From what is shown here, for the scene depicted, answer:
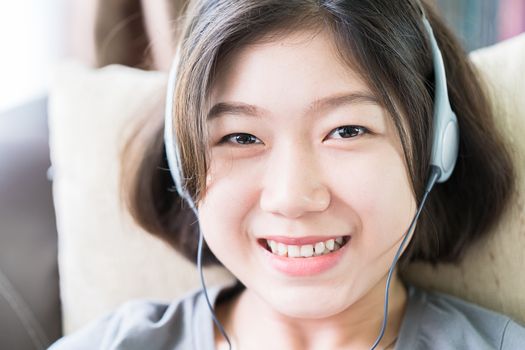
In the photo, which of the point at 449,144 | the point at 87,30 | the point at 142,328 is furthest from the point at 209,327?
the point at 87,30

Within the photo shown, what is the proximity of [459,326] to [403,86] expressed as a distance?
1.11 ft

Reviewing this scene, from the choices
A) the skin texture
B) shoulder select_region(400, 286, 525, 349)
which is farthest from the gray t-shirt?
the skin texture

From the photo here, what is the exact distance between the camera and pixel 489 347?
0.91 m

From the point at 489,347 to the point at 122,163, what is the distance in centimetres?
62

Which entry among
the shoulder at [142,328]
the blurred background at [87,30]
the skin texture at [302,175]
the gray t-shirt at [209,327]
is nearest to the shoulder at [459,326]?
the gray t-shirt at [209,327]

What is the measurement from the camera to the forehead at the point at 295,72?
0.81m

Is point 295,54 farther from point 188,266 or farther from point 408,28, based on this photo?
point 188,266

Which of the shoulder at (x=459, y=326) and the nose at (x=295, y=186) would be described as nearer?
the nose at (x=295, y=186)

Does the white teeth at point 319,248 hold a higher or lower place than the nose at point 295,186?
lower

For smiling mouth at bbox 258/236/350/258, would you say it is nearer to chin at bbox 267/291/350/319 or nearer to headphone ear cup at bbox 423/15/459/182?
→ chin at bbox 267/291/350/319

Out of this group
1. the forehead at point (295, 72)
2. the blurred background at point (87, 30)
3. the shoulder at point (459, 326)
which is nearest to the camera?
the forehead at point (295, 72)

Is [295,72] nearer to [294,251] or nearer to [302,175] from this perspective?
[302,175]

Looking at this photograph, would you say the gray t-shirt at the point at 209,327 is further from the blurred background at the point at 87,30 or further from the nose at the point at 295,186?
the blurred background at the point at 87,30

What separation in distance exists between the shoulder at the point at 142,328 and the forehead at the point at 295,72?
14.6 inches
